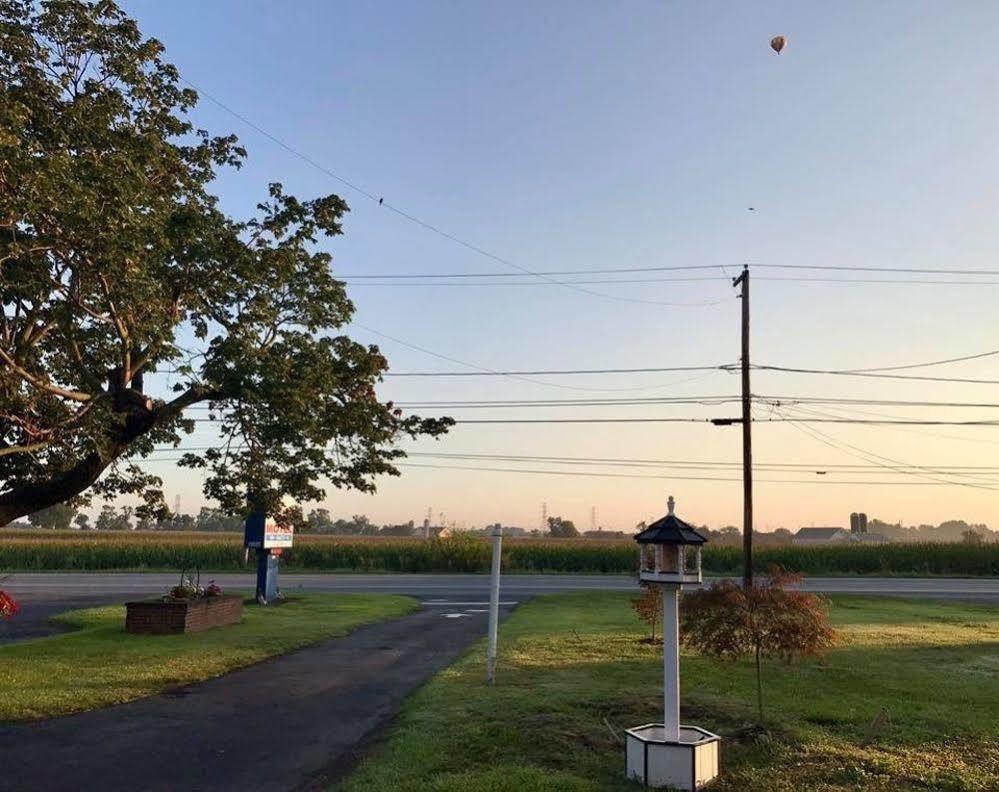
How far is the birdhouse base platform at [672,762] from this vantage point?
6660mm

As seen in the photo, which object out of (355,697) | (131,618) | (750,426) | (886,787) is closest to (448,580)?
(750,426)

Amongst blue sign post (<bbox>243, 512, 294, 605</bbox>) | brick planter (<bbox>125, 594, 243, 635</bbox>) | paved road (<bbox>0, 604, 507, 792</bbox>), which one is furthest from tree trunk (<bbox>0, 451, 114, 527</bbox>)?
blue sign post (<bbox>243, 512, 294, 605</bbox>)

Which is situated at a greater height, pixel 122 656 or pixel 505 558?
pixel 505 558

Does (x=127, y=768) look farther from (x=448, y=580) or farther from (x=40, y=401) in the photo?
(x=448, y=580)

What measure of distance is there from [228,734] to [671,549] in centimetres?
514

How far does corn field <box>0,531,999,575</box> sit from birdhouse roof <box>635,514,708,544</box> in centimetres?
3889

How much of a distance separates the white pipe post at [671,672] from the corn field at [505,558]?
3900 centimetres

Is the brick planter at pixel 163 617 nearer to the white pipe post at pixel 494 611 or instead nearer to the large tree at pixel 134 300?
the large tree at pixel 134 300

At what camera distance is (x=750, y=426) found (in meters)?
25.9

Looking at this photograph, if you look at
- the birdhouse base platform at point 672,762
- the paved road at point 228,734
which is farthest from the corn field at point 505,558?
the birdhouse base platform at point 672,762

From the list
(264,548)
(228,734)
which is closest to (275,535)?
(264,548)

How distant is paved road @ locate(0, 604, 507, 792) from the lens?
6973 millimetres

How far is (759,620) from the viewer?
878 centimetres

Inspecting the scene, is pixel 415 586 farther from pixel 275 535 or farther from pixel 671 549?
pixel 671 549
